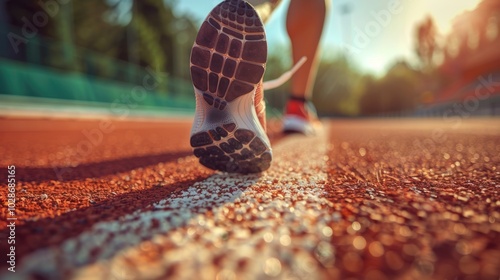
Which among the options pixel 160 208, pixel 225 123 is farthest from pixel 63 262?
pixel 225 123

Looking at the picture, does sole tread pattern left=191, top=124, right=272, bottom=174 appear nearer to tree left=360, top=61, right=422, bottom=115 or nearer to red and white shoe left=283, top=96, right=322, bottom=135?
red and white shoe left=283, top=96, right=322, bottom=135

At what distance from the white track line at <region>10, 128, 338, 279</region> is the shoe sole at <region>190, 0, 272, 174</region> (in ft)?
1.05

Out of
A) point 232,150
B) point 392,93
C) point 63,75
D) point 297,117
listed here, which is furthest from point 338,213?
point 392,93

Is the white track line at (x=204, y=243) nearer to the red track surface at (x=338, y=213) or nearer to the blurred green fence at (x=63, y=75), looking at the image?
the red track surface at (x=338, y=213)

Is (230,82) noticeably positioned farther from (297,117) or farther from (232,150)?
(297,117)

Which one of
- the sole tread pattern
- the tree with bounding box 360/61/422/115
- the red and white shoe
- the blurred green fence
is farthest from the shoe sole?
the tree with bounding box 360/61/422/115

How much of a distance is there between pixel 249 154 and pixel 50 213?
2.13 ft

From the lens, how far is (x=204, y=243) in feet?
2.16

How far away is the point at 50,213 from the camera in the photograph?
0.92m

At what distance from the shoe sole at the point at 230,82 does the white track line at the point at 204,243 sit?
1.05ft

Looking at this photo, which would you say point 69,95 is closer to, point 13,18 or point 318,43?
point 13,18

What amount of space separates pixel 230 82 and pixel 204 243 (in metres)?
0.74

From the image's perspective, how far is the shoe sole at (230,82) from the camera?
124cm

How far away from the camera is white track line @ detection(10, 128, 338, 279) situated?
57cm
